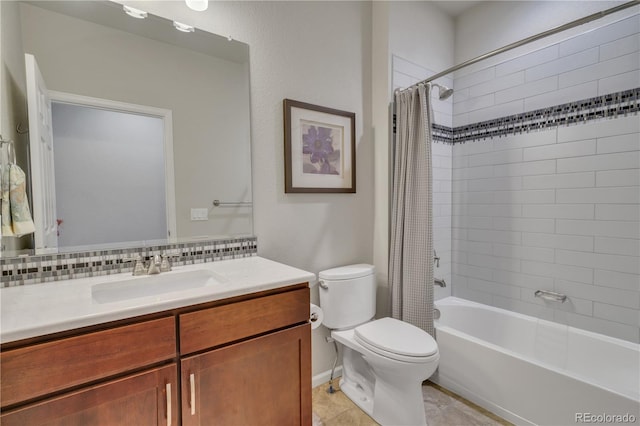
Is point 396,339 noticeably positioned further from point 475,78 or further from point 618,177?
point 475,78

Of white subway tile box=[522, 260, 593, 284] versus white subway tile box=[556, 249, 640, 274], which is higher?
white subway tile box=[556, 249, 640, 274]

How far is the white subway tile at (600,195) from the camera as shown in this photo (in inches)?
68.7

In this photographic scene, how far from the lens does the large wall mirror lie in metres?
1.17

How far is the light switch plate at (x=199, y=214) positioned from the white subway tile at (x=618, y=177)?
229cm

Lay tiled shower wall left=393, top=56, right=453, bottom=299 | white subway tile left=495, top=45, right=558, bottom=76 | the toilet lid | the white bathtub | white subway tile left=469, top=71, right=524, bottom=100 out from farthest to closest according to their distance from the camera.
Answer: tiled shower wall left=393, top=56, right=453, bottom=299, white subway tile left=469, top=71, right=524, bottom=100, white subway tile left=495, top=45, right=558, bottom=76, the toilet lid, the white bathtub

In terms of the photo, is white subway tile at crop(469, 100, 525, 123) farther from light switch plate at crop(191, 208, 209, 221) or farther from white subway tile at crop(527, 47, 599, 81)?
light switch plate at crop(191, 208, 209, 221)

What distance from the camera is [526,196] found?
2168 mm

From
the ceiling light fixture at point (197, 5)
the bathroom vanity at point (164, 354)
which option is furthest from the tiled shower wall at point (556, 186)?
the ceiling light fixture at point (197, 5)

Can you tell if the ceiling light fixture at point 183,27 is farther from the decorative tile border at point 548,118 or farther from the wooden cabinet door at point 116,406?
the decorative tile border at point 548,118

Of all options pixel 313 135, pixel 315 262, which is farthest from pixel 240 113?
pixel 315 262

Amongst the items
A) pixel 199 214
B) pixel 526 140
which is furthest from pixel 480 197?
pixel 199 214

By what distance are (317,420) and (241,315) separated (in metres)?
1.03

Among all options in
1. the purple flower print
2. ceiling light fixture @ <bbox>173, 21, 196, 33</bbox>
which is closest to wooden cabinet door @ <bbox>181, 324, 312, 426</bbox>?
the purple flower print

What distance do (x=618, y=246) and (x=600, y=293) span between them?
30cm
